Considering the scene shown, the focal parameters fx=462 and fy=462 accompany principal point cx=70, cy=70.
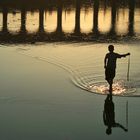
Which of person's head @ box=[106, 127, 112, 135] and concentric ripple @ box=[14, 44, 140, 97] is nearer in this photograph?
Result: person's head @ box=[106, 127, 112, 135]

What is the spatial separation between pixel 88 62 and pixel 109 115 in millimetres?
8179

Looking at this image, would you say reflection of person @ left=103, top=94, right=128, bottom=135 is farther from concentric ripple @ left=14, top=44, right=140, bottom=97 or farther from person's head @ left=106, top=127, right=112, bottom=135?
concentric ripple @ left=14, top=44, right=140, bottom=97

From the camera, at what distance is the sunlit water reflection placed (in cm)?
1672

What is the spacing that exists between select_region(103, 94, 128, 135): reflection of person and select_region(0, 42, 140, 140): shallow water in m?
0.13

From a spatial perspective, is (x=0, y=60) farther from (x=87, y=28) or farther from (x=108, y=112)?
(x=87, y=28)

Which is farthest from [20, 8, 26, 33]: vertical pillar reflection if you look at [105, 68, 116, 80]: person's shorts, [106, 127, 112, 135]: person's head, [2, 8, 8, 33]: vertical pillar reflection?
[106, 127, 112, 135]: person's head

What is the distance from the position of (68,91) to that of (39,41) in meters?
12.9

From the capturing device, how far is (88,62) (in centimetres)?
2150

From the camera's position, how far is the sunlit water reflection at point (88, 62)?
658 inches

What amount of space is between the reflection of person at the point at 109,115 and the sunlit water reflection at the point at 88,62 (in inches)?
38.9

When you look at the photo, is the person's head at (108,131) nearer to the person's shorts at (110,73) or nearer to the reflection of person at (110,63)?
the reflection of person at (110,63)

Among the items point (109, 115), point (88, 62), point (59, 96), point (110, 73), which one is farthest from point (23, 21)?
point (109, 115)

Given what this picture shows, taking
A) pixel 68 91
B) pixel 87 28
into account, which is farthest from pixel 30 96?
pixel 87 28

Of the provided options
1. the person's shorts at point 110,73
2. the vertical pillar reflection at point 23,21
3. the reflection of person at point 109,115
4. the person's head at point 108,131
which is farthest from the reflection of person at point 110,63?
the vertical pillar reflection at point 23,21
